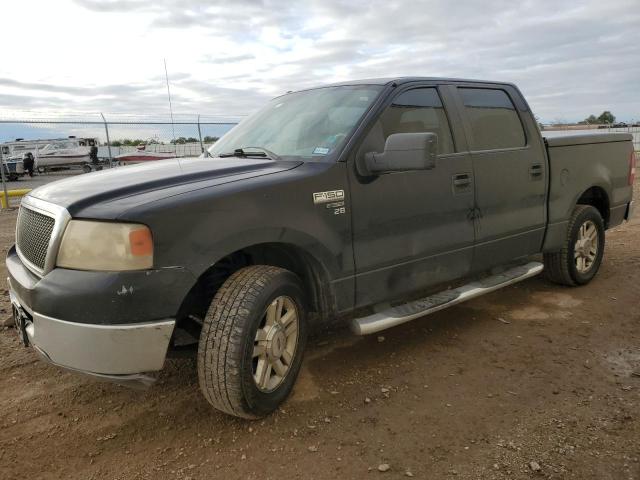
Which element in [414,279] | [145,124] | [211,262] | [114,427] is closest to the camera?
[211,262]

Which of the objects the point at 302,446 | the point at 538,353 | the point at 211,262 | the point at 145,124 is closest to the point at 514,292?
the point at 538,353

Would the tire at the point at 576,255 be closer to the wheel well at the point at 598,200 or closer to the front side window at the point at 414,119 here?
the wheel well at the point at 598,200

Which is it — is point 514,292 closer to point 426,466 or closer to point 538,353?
point 538,353

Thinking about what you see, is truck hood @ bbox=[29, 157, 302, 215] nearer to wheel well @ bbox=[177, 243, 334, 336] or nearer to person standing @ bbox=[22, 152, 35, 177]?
wheel well @ bbox=[177, 243, 334, 336]

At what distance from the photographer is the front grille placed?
8.95ft

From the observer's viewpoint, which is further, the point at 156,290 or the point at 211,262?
the point at 211,262

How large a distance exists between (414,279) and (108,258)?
196cm

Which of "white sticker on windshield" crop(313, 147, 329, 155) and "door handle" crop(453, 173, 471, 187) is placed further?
"door handle" crop(453, 173, 471, 187)

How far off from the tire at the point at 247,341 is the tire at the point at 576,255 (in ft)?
10.00

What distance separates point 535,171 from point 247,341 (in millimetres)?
2978

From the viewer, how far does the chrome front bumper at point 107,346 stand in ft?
8.11

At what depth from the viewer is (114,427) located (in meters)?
2.96

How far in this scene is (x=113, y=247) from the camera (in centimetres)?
247

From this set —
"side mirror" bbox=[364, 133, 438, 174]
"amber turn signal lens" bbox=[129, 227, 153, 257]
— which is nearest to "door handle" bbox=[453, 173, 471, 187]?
"side mirror" bbox=[364, 133, 438, 174]
